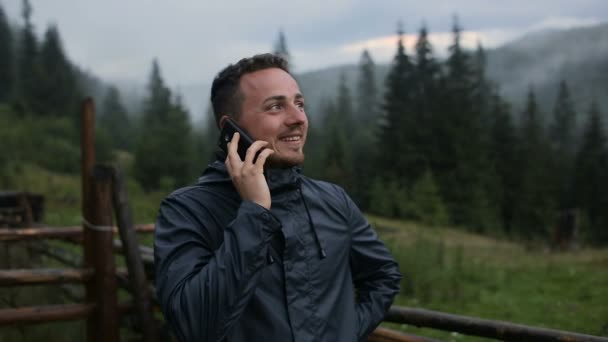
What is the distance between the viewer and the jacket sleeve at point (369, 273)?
7.29 feet

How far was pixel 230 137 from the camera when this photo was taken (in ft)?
6.48

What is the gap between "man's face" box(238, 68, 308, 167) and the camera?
6.42 feet

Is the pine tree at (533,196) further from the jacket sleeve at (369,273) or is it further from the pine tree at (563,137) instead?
the jacket sleeve at (369,273)

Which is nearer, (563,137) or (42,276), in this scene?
(42,276)

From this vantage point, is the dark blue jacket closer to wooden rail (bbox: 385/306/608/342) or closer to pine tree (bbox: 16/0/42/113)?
wooden rail (bbox: 385/306/608/342)

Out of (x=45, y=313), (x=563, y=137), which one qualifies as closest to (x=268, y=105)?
(x=45, y=313)

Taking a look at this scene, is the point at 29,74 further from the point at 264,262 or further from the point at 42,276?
the point at 264,262

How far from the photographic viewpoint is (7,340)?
4.71 m

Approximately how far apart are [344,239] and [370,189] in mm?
44902

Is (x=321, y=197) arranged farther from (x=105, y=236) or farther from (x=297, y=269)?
(x=105, y=236)

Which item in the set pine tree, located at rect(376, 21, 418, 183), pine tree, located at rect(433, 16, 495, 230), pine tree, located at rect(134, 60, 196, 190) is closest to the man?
pine tree, located at rect(433, 16, 495, 230)

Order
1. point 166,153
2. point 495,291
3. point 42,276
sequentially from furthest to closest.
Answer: point 166,153, point 495,291, point 42,276

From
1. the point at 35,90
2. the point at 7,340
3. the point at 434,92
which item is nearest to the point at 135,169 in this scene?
the point at 35,90

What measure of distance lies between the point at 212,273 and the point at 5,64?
71.5 m
